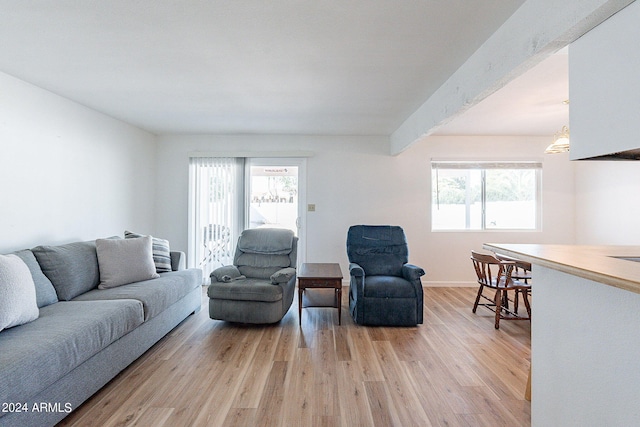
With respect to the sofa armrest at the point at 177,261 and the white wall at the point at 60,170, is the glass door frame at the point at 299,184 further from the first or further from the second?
the white wall at the point at 60,170

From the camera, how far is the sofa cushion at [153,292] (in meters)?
2.69

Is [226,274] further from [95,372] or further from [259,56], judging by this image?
[259,56]

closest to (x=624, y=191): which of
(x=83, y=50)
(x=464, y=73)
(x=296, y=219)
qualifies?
(x=464, y=73)

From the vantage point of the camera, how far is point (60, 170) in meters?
3.30

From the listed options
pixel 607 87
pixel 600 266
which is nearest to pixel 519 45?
pixel 607 87

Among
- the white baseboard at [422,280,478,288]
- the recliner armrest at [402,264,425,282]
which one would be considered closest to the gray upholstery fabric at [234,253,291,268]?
the recliner armrest at [402,264,425,282]

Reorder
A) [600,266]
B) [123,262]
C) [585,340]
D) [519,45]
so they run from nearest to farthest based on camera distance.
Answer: [600,266]
[585,340]
[519,45]
[123,262]

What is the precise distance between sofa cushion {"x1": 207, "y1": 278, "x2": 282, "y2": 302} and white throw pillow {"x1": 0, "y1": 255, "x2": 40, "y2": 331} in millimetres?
1432

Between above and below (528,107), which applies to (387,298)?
below

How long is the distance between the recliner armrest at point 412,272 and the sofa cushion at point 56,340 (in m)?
2.59

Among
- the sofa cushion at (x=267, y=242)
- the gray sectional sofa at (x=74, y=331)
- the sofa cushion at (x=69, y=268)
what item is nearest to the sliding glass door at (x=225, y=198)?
the sofa cushion at (x=267, y=242)

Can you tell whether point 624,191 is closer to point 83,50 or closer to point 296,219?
point 296,219

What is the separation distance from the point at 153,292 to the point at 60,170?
5.65 feet

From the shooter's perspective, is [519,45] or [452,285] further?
[452,285]
